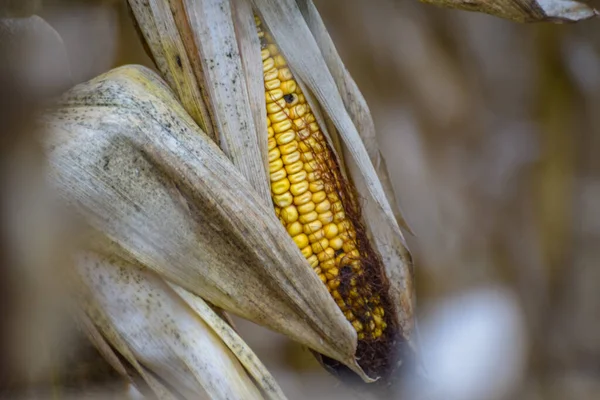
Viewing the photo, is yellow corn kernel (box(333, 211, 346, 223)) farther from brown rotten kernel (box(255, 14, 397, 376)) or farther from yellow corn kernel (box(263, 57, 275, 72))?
yellow corn kernel (box(263, 57, 275, 72))

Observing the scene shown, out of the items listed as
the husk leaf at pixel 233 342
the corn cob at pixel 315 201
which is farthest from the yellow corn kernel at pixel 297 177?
the husk leaf at pixel 233 342

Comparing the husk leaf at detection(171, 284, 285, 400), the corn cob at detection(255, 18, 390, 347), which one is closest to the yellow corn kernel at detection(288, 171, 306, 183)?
the corn cob at detection(255, 18, 390, 347)

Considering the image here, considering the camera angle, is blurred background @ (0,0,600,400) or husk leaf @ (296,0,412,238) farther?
blurred background @ (0,0,600,400)

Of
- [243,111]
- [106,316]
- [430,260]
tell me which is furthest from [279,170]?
[430,260]

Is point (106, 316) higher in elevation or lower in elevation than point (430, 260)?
higher

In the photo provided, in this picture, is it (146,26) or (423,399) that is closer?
(146,26)

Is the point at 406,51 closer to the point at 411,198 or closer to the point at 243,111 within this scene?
the point at 411,198

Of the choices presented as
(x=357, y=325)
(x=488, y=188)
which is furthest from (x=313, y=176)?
(x=488, y=188)
